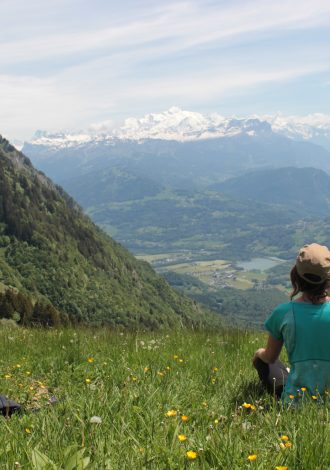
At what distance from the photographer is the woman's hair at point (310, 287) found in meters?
5.33

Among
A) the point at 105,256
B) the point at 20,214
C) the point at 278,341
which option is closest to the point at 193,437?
the point at 278,341

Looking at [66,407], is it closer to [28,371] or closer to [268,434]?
[268,434]

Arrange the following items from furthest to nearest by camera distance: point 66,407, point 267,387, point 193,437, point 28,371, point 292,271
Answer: point 28,371
point 267,387
point 292,271
point 66,407
point 193,437

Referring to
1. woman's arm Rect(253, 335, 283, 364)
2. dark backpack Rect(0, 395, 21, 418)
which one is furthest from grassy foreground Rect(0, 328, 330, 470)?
woman's arm Rect(253, 335, 283, 364)

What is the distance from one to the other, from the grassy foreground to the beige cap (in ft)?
4.18

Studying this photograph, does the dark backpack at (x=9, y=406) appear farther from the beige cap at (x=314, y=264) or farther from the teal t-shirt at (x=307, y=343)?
the beige cap at (x=314, y=264)

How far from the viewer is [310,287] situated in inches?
211

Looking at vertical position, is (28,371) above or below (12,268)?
above

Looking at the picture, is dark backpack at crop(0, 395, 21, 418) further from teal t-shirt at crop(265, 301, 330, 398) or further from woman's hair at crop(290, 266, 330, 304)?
woman's hair at crop(290, 266, 330, 304)

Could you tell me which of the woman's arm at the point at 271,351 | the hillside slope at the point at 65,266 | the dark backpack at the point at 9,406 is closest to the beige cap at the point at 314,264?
the woman's arm at the point at 271,351

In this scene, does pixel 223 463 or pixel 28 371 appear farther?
pixel 28 371

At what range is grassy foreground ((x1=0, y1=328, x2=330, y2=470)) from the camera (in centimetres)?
334

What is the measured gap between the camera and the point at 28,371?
7078 millimetres

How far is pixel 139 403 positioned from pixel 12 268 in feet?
483
